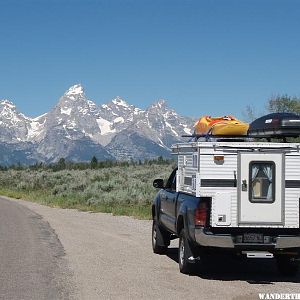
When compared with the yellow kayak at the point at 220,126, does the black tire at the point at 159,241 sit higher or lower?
lower

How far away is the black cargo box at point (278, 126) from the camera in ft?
39.2

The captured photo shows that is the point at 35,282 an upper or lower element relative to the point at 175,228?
lower

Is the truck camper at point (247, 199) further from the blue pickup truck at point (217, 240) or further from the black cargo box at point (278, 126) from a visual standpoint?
the black cargo box at point (278, 126)

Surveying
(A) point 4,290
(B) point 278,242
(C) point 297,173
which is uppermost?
(C) point 297,173

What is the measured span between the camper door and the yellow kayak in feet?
4.13

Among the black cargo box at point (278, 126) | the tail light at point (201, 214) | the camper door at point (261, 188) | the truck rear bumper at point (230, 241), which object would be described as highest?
the black cargo box at point (278, 126)

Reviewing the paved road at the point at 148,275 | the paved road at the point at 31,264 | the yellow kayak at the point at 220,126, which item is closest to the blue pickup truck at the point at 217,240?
the paved road at the point at 148,275

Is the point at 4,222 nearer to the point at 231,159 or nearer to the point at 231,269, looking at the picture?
the point at 231,269

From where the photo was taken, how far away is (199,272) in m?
12.1

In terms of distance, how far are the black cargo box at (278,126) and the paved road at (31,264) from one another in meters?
4.23

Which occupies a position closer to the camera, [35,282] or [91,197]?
[35,282]

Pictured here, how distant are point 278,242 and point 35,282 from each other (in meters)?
3.87

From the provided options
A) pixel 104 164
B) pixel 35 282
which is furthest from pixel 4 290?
pixel 104 164

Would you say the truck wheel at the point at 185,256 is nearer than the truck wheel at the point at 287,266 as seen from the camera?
Yes
